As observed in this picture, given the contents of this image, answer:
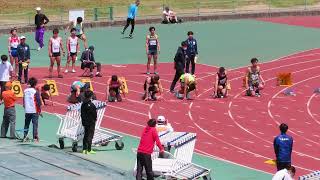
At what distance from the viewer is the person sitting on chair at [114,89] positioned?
2877 centimetres

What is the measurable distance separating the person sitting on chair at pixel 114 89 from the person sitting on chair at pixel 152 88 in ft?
2.41

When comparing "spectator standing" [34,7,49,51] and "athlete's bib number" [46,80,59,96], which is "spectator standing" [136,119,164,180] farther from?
"spectator standing" [34,7,49,51]

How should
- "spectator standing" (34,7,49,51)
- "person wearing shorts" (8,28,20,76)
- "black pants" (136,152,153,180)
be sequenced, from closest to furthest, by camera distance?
"black pants" (136,152,153,180) < "person wearing shorts" (8,28,20,76) < "spectator standing" (34,7,49,51)

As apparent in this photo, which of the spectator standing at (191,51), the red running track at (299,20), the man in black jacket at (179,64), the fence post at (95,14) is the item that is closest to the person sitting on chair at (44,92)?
the man in black jacket at (179,64)

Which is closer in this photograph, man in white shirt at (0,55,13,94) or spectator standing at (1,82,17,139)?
spectator standing at (1,82,17,139)

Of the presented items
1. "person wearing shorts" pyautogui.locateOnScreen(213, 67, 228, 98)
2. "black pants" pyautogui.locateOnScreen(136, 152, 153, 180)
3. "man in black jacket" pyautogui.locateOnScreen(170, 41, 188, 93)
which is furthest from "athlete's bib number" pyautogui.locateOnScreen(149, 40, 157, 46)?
"black pants" pyautogui.locateOnScreen(136, 152, 153, 180)

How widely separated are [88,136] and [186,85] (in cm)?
868

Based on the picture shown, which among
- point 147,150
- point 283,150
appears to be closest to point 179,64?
point 283,150

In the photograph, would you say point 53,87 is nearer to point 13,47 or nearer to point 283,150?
point 13,47

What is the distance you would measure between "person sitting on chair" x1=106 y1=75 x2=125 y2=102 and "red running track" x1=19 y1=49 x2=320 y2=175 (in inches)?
13.2

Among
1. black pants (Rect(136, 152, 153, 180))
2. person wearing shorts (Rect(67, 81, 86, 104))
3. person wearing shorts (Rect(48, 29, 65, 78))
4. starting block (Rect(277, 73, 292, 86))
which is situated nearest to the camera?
black pants (Rect(136, 152, 153, 180))

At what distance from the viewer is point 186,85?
29.7 meters

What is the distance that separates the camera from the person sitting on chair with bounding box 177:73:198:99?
29.7 metres

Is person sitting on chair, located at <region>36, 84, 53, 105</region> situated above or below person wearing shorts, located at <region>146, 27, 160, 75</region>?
below
